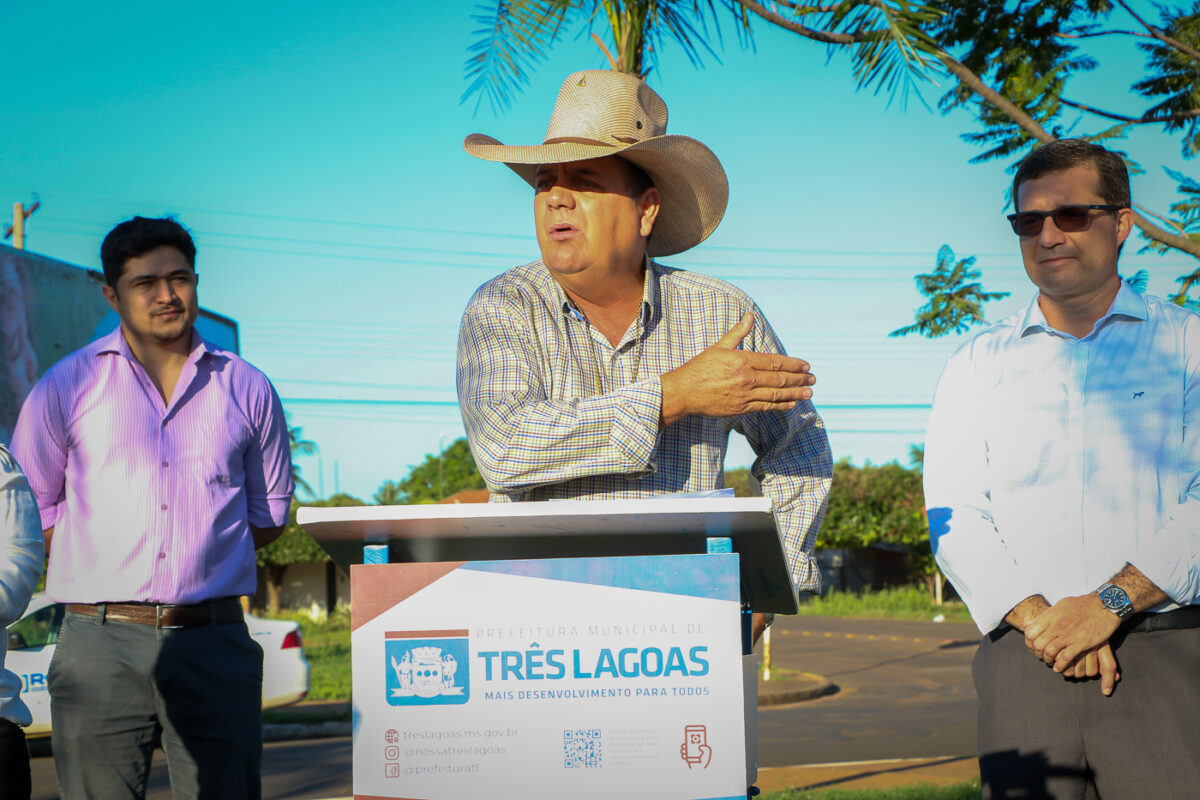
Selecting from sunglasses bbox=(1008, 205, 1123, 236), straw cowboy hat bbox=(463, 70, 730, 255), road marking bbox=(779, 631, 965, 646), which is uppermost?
straw cowboy hat bbox=(463, 70, 730, 255)

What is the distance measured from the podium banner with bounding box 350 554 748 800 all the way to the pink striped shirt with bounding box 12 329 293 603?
1707 mm

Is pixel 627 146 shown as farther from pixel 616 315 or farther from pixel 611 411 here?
pixel 611 411

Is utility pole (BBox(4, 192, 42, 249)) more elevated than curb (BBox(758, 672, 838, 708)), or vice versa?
utility pole (BBox(4, 192, 42, 249))

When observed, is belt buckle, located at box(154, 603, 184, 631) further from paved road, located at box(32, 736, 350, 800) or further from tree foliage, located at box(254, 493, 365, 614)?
tree foliage, located at box(254, 493, 365, 614)

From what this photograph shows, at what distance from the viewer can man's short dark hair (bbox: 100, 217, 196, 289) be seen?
3564 mm

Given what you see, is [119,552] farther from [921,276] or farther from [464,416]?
[921,276]

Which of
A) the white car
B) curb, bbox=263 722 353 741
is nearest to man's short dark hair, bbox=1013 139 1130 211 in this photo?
the white car

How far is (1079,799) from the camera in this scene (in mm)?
2666

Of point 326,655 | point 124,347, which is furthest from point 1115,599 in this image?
point 326,655

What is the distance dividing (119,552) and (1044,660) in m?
2.50

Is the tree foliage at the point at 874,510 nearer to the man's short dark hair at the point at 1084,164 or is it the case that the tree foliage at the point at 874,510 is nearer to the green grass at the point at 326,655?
the green grass at the point at 326,655

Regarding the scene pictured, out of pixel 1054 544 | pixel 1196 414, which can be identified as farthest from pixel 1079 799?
pixel 1196 414

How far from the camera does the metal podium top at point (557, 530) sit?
6.04 feet

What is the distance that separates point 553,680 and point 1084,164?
1.97 m
